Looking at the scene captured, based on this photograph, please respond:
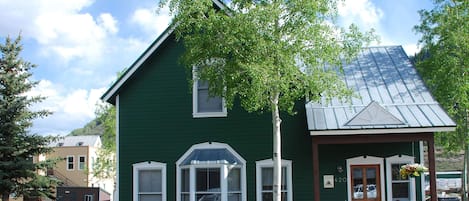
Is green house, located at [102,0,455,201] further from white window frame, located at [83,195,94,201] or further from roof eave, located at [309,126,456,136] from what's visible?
white window frame, located at [83,195,94,201]

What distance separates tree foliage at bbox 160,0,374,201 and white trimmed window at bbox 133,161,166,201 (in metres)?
4.42

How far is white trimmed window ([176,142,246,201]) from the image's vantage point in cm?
1598

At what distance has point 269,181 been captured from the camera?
643 inches

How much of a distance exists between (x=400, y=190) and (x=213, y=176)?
5100 mm

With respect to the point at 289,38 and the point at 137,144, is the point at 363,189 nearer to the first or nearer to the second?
the point at 289,38

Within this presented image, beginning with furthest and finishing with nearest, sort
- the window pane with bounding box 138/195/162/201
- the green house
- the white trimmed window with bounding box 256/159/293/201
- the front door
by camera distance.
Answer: the window pane with bounding box 138/195/162/201, the white trimmed window with bounding box 256/159/293/201, the front door, the green house

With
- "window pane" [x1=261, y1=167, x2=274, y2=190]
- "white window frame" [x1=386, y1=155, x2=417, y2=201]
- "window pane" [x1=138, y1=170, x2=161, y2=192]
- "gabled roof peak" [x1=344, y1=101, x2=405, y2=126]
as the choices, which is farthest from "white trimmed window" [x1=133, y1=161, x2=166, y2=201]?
"white window frame" [x1=386, y1=155, x2=417, y2=201]

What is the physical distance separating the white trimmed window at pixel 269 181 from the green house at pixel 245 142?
0.09ft

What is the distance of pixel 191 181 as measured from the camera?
1605cm

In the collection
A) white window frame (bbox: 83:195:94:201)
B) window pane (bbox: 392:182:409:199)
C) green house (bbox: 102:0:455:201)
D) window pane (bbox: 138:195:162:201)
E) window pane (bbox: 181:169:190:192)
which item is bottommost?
white window frame (bbox: 83:195:94:201)

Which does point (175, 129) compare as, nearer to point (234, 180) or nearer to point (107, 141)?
point (234, 180)

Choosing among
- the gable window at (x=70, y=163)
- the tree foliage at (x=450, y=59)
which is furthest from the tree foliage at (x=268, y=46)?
the gable window at (x=70, y=163)

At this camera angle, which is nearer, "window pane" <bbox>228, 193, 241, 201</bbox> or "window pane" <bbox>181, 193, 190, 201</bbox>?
"window pane" <bbox>228, 193, 241, 201</bbox>

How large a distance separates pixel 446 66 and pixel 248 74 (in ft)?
28.7
